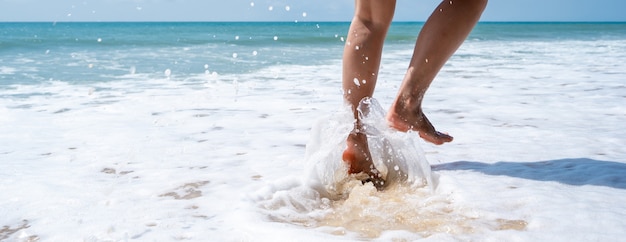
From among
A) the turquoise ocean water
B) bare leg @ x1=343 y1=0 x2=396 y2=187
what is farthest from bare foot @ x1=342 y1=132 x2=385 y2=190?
the turquoise ocean water

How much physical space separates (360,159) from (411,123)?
16 cm

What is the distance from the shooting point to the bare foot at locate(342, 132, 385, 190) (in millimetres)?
1598

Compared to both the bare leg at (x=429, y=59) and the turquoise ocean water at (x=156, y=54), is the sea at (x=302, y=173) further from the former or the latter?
the turquoise ocean water at (x=156, y=54)

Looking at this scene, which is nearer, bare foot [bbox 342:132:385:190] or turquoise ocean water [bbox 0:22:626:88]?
bare foot [bbox 342:132:385:190]

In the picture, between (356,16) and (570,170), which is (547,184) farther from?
(356,16)

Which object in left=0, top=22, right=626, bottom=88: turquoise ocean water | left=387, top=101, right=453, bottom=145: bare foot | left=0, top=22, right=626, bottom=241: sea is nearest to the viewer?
left=0, top=22, right=626, bottom=241: sea

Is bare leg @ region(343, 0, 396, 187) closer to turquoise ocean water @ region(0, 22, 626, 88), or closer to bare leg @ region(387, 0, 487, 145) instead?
bare leg @ region(387, 0, 487, 145)

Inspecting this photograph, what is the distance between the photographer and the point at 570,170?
1669 mm

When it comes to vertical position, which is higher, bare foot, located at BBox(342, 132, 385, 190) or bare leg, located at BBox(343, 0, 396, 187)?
bare leg, located at BBox(343, 0, 396, 187)

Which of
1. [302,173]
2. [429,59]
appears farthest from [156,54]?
[429,59]

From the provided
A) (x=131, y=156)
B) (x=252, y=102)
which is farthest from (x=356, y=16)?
(x=252, y=102)

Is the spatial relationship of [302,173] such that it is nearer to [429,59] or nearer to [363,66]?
[363,66]

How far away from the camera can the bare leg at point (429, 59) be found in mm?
1605

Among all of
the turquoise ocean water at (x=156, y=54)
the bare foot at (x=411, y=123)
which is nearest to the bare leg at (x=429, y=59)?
the bare foot at (x=411, y=123)
